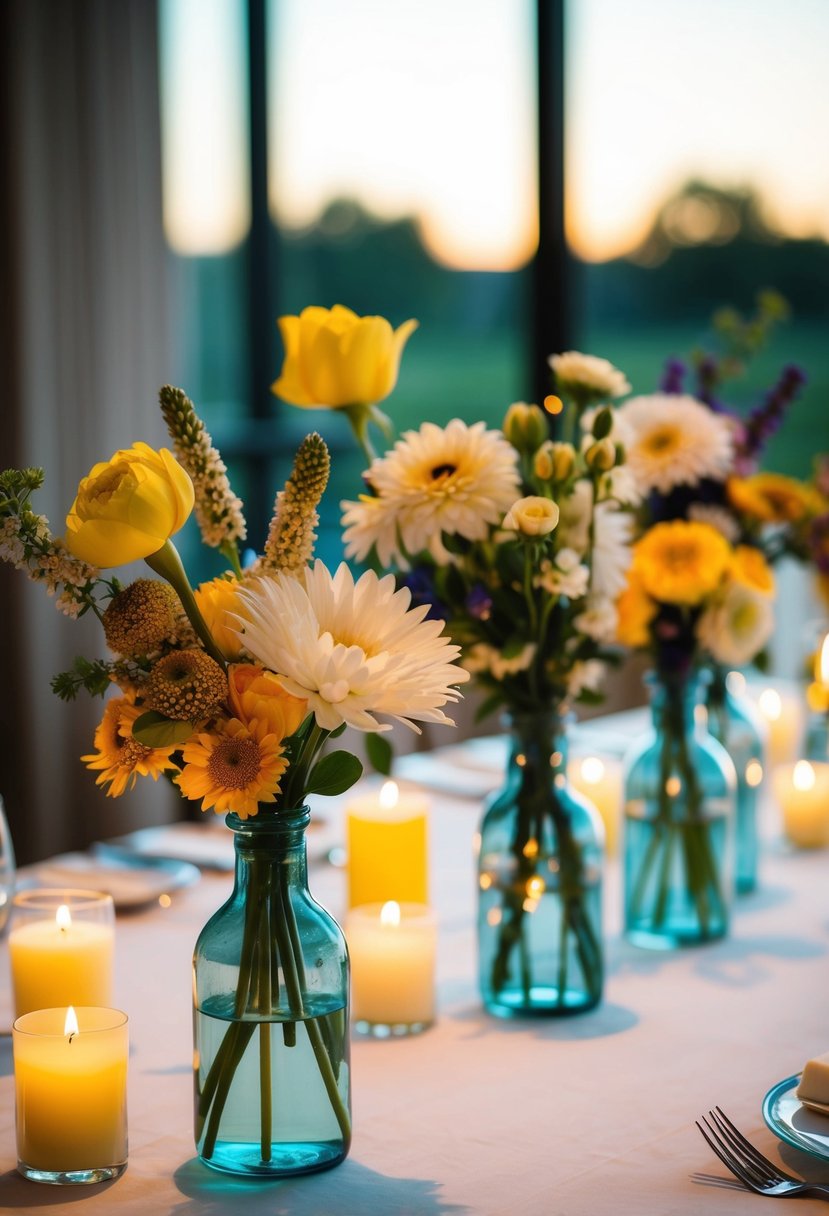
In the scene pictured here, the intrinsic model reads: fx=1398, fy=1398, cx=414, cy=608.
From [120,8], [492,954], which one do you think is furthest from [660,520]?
[120,8]

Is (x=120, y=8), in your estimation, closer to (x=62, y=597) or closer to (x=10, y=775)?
(x=10, y=775)

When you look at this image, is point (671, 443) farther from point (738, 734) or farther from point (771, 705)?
point (771, 705)

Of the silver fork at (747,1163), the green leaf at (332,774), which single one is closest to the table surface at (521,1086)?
the silver fork at (747,1163)

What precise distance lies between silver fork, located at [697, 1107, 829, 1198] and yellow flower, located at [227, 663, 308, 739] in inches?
15.2

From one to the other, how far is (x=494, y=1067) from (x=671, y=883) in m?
0.37

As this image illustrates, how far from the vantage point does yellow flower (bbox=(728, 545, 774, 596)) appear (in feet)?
4.54

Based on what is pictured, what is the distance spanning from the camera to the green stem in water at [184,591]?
2.66ft

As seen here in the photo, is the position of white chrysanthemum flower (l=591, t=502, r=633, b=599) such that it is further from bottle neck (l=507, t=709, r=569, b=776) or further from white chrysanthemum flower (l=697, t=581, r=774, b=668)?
white chrysanthemum flower (l=697, t=581, r=774, b=668)

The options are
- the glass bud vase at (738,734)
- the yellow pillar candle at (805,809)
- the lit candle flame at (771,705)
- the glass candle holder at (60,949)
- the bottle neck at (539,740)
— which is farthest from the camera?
the lit candle flame at (771,705)

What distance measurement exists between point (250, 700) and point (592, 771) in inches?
37.7

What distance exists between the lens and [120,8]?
3.17 meters

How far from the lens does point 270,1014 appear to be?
820mm

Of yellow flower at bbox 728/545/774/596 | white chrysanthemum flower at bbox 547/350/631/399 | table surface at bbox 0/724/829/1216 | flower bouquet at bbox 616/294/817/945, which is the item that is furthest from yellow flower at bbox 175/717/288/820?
yellow flower at bbox 728/545/774/596

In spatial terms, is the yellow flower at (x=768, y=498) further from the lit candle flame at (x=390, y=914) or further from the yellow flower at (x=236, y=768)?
the yellow flower at (x=236, y=768)
